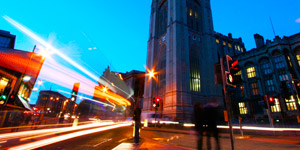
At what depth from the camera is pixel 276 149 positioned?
6340 mm

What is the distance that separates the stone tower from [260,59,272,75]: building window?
11735 millimetres

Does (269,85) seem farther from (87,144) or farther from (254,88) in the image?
(87,144)

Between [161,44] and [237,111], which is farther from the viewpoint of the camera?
[161,44]

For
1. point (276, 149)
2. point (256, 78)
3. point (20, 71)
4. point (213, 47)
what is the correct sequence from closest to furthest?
point (276, 149) → point (20, 71) → point (256, 78) → point (213, 47)

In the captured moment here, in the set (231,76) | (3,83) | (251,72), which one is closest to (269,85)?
(251,72)

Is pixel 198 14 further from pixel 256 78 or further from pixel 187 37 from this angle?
pixel 256 78

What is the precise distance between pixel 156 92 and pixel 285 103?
30.2m

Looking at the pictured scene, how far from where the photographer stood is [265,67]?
3603 cm

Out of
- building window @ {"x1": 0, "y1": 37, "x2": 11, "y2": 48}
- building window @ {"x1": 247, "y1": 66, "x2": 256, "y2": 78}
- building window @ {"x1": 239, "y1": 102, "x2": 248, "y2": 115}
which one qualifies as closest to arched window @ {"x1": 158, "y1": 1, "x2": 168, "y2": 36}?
building window @ {"x1": 247, "y1": 66, "x2": 256, "y2": 78}

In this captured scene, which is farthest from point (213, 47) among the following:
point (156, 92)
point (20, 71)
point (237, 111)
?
point (20, 71)

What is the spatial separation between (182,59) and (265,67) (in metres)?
22.0

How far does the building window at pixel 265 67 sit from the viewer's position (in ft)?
116

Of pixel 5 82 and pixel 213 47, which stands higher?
pixel 213 47

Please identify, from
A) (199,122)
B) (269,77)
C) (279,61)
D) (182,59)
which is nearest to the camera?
(199,122)
